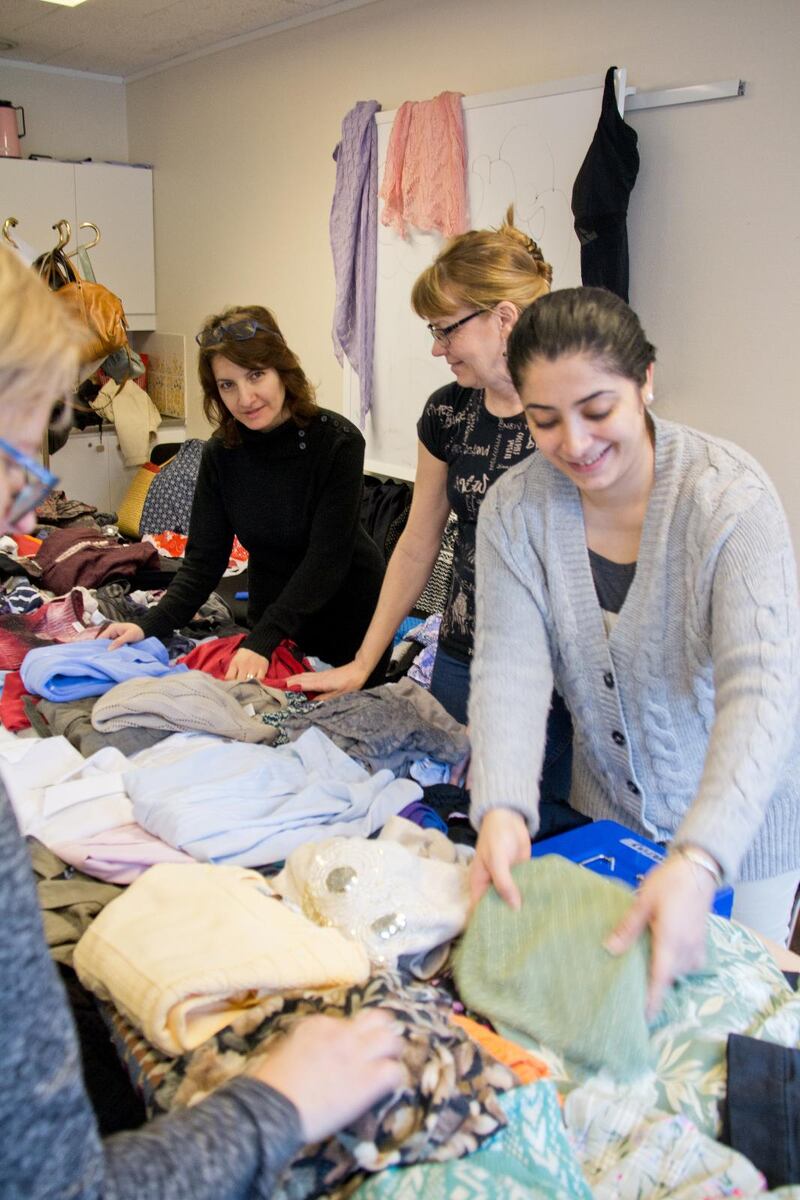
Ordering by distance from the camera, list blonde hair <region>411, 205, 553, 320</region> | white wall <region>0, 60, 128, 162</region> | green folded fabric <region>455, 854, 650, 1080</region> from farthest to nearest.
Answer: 1. white wall <region>0, 60, 128, 162</region>
2. blonde hair <region>411, 205, 553, 320</region>
3. green folded fabric <region>455, 854, 650, 1080</region>

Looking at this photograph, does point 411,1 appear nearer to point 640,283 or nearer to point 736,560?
point 640,283

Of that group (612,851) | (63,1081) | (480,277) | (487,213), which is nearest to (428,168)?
(487,213)

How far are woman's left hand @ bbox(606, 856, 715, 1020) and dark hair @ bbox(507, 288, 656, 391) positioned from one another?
63cm

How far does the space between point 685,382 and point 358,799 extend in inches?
83.5

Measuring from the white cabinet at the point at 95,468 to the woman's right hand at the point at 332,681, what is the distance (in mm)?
3679

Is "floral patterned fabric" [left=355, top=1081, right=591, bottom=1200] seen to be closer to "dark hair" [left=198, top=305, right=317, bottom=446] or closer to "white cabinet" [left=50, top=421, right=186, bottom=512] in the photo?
"dark hair" [left=198, top=305, right=317, bottom=446]

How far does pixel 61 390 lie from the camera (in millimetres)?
726

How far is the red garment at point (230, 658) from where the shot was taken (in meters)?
2.17

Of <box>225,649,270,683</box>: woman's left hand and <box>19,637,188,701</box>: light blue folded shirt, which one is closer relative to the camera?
<box>19,637,188,701</box>: light blue folded shirt

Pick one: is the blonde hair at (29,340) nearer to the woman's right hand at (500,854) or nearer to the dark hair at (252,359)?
the woman's right hand at (500,854)

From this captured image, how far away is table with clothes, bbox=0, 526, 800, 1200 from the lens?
0.88 metres

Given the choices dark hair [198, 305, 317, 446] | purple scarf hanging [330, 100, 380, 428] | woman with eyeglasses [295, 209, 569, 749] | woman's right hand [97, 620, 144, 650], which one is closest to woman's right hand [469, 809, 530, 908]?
woman with eyeglasses [295, 209, 569, 749]

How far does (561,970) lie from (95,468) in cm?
495

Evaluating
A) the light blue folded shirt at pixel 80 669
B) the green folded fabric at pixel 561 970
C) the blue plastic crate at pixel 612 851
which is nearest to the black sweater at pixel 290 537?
the light blue folded shirt at pixel 80 669
